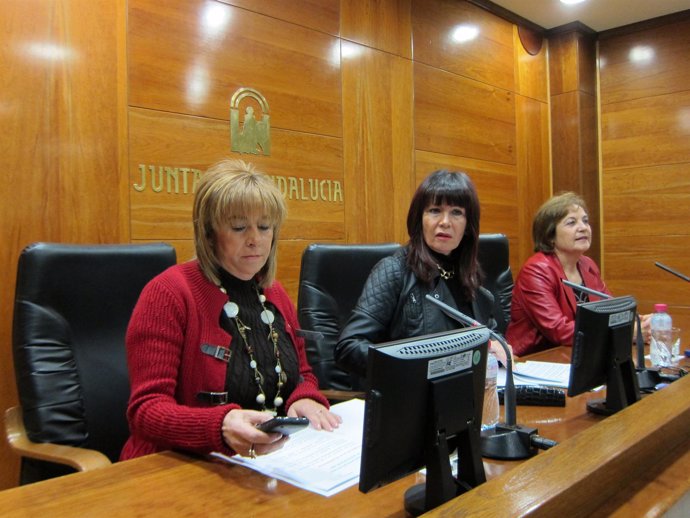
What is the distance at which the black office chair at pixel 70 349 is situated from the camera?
151 cm

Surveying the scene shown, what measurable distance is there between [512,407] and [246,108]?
2049mm

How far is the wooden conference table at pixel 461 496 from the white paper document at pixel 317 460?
23mm

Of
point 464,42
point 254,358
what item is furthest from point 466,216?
point 464,42

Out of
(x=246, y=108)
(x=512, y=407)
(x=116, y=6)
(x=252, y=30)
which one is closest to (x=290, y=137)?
(x=246, y=108)

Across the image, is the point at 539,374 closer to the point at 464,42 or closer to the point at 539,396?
Answer: the point at 539,396

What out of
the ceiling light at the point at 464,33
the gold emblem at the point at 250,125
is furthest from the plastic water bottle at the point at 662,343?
the ceiling light at the point at 464,33

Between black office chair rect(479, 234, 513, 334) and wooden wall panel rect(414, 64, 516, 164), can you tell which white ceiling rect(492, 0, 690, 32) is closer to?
wooden wall panel rect(414, 64, 516, 164)

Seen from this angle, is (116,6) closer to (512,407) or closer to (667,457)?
(512,407)

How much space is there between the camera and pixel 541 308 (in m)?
2.60

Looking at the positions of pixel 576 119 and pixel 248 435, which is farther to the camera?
pixel 576 119

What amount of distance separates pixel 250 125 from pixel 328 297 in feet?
3.46

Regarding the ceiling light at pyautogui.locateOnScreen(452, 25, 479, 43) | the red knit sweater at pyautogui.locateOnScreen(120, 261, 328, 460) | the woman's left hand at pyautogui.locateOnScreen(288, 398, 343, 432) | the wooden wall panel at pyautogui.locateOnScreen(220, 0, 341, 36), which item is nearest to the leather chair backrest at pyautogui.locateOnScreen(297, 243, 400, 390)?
the woman's left hand at pyautogui.locateOnScreen(288, 398, 343, 432)

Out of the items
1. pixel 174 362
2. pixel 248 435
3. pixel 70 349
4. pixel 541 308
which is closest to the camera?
pixel 248 435

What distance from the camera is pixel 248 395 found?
4.71ft
